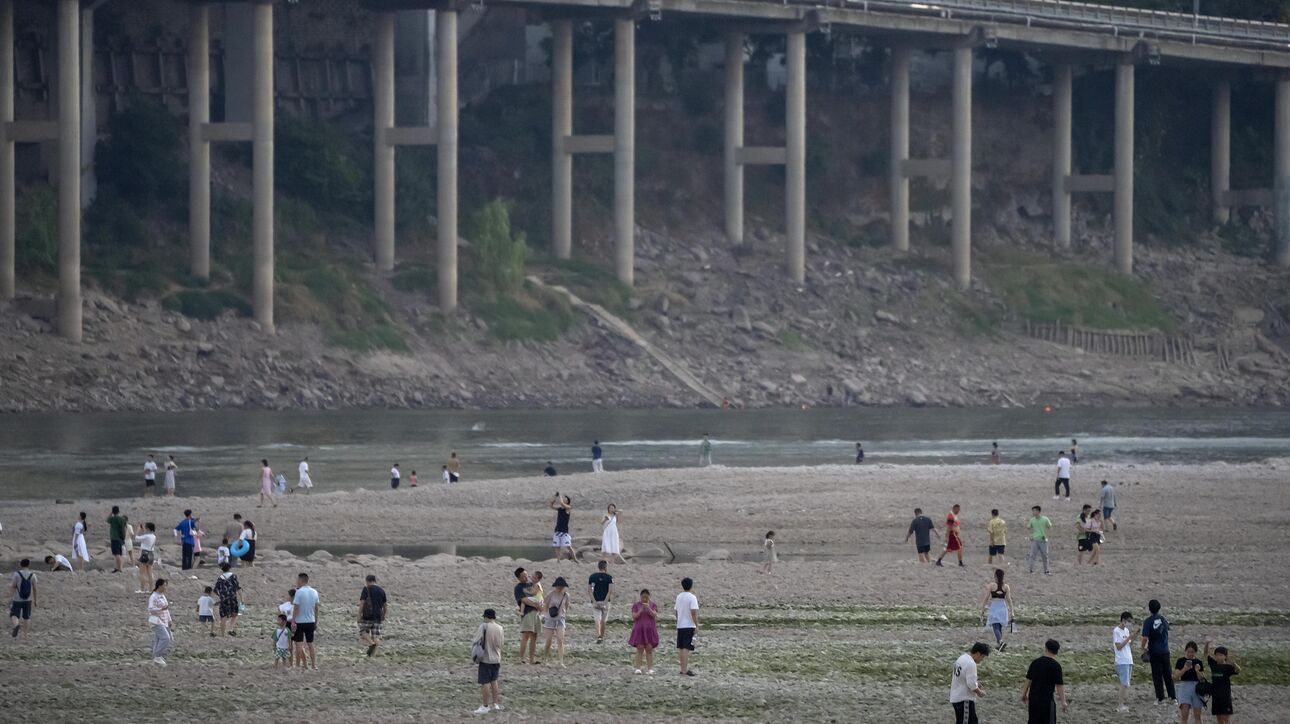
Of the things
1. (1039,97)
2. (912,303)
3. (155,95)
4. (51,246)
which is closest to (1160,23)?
(1039,97)

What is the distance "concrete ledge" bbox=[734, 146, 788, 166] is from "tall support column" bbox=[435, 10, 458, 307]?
56.3 ft

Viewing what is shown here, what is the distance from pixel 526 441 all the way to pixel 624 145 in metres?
27.2

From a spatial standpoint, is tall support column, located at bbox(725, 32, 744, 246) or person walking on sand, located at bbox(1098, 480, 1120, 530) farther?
tall support column, located at bbox(725, 32, 744, 246)

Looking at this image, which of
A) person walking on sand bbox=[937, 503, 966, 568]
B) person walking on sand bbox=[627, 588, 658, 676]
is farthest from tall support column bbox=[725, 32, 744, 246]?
person walking on sand bbox=[627, 588, 658, 676]

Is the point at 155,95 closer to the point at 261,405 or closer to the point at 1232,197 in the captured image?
the point at 261,405

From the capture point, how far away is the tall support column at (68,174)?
8025cm

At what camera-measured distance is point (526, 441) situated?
74.1m

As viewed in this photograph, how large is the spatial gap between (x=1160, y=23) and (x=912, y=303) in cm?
2103

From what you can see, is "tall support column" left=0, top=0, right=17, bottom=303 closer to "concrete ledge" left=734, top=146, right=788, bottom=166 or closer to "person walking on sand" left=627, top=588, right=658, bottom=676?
"concrete ledge" left=734, top=146, right=788, bottom=166

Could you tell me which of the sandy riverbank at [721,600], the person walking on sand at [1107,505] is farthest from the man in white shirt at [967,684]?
the person walking on sand at [1107,505]

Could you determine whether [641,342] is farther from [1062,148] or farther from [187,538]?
[187,538]

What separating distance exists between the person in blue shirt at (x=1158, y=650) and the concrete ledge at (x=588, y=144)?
232 feet

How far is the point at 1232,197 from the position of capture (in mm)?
120938

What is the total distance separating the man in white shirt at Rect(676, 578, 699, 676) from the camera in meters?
29.9
